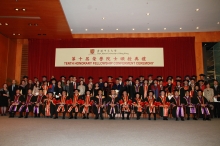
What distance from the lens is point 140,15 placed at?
8.51 metres

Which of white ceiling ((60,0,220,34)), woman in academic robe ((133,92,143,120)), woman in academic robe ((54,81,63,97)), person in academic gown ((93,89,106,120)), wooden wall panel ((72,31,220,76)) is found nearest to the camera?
woman in academic robe ((133,92,143,120))

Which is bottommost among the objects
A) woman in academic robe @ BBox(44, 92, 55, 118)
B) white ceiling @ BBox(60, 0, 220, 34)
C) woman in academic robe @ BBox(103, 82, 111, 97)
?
woman in academic robe @ BBox(44, 92, 55, 118)

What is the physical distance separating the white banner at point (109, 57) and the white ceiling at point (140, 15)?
3.43 feet

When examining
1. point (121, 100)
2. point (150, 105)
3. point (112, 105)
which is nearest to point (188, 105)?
point (150, 105)

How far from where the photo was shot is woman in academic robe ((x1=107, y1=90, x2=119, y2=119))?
7219mm

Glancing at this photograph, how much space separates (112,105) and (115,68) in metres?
3.43

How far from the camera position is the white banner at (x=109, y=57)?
10211 millimetres

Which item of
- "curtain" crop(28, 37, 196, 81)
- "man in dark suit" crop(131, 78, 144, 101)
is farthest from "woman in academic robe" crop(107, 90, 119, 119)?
"curtain" crop(28, 37, 196, 81)

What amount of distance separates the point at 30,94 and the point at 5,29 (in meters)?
3.61

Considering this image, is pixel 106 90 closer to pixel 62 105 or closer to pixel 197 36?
pixel 62 105

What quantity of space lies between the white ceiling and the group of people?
277cm

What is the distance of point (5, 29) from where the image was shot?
364 inches

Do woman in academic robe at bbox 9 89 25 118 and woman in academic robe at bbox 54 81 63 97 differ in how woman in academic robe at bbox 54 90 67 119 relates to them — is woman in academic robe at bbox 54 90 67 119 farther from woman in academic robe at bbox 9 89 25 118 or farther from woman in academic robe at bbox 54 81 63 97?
woman in academic robe at bbox 9 89 25 118

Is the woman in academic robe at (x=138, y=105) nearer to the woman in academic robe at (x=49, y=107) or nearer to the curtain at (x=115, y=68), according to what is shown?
the curtain at (x=115, y=68)
